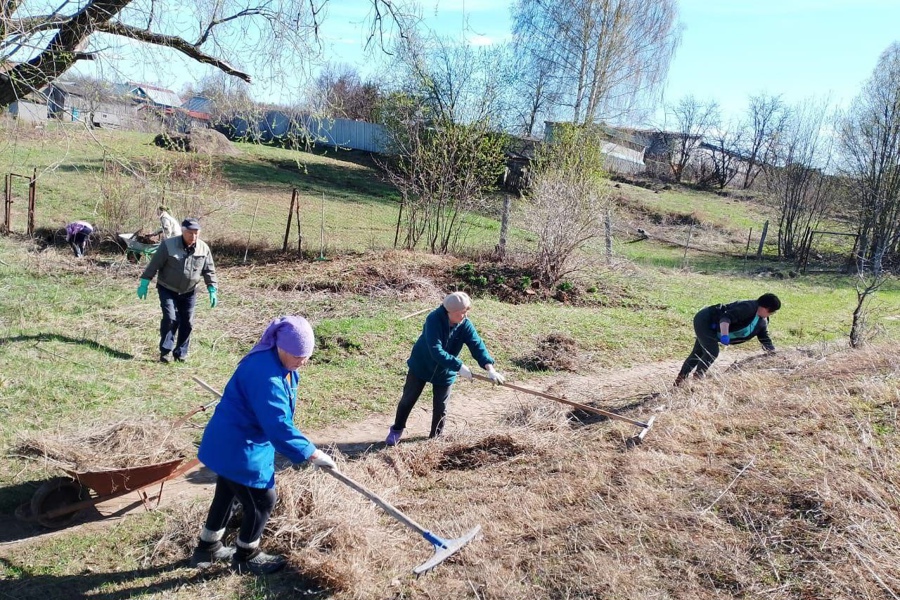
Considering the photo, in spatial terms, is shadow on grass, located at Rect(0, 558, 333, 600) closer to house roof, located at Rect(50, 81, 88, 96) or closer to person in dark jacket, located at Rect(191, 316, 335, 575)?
person in dark jacket, located at Rect(191, 316, 335, 575)

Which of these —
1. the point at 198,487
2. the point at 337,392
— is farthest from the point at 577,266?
the point at 198,487

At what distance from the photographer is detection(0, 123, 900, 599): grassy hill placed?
12.0 ft

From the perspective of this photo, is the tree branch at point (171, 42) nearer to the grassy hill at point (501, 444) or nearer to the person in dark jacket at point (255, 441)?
the grassy hill at point (501, 444)

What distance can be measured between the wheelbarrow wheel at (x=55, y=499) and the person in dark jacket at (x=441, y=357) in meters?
2.61

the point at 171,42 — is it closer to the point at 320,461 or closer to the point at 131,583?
the point at 320,461

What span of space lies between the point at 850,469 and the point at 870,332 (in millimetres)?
6436

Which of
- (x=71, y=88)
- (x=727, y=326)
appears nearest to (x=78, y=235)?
(x=71, y=88)

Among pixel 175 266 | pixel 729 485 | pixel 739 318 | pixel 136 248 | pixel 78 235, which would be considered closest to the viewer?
pixel 729 485

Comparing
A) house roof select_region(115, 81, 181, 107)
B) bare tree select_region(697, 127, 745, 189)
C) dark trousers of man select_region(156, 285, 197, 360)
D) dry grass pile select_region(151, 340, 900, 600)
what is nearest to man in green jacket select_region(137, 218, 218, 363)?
dark trousers of man select_region(156, 285, 197, 360)

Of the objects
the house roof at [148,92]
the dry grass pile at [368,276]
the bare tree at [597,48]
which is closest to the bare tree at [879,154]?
the bare tree at [597,48]

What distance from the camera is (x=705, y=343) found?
7.42 meters

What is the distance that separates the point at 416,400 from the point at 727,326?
11.4 ft

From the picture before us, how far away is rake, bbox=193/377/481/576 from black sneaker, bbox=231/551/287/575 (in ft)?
2.23

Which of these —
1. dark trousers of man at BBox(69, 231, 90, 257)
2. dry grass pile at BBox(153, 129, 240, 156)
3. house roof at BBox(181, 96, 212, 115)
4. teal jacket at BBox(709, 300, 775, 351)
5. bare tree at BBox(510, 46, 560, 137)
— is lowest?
dark trousers of man at BBox(69, 231, 90, 257)
